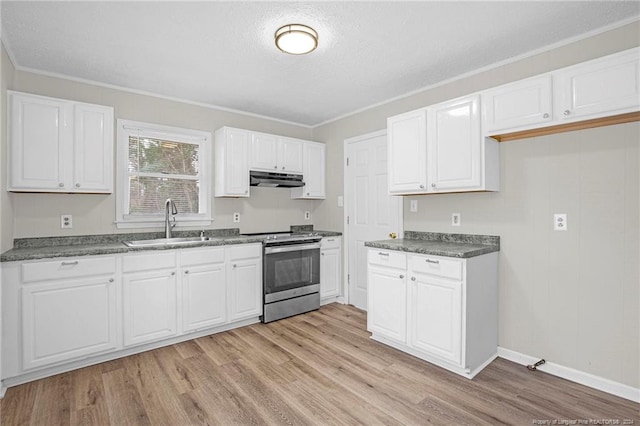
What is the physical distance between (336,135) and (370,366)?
2974 mm

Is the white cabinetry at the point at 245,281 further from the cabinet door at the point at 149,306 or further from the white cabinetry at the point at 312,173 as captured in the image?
the white cabinetry at the point at 312,173

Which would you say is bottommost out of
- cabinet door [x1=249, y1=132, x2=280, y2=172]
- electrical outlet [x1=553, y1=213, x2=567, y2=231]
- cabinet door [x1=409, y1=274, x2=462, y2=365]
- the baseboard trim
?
the baseboard trim

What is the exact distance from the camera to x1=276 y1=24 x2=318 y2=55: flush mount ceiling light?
7.40 ft

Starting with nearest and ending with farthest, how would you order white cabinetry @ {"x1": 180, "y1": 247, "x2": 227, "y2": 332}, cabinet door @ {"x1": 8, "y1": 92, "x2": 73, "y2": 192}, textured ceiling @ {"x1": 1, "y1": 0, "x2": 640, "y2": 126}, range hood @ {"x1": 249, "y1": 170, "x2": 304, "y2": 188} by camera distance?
textured ceiling @ {"x1": 1, "y1": 0, "x2": 640, "y2": 126} → cabinet door @ {"x1": 8, "y1": 92, "x2": 73, "y2": 192} → white cabinetry @ {"x1": 180, "y1": 247, "x2": 227, "y2": 332} → range hood @ {"x1": 249, "y1": 170, "x2": 304, "y2": 188}

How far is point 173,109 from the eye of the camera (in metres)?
3.66

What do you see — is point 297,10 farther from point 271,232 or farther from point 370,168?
point 271,232

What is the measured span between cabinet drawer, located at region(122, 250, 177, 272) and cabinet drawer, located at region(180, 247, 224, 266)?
0.30 ft

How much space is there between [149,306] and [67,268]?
27.6 inches

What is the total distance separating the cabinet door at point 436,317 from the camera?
8.14 ft

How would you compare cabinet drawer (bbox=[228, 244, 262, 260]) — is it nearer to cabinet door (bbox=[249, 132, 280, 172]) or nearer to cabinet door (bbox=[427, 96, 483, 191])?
cabinet door (bbox=[249, 132, 280, 172])

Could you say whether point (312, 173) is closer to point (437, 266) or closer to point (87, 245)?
point (437, 266)

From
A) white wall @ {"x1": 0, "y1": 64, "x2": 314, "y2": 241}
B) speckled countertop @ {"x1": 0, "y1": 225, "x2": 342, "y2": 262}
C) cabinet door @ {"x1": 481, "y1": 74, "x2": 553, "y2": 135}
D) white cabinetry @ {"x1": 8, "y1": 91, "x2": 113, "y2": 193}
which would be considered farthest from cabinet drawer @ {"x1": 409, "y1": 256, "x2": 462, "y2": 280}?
white cabinetry @ {"x1": 8, "y1": 91, "x2": 113, "y2": 193}

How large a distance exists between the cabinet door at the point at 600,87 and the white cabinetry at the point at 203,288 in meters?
3.12

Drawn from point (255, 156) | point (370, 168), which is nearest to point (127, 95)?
point (255, 156)
